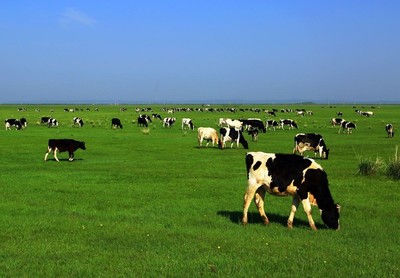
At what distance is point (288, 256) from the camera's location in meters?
10.0

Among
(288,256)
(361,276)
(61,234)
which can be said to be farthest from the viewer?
(61,234)

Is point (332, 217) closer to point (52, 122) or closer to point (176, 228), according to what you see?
point (176, 228)

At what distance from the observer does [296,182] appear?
12922mm

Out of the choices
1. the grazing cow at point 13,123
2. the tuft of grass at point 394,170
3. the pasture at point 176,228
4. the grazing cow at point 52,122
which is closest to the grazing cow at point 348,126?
the pasture at point 176,228

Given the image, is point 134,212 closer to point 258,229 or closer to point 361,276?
point 258,229

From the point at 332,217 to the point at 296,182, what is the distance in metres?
1.40

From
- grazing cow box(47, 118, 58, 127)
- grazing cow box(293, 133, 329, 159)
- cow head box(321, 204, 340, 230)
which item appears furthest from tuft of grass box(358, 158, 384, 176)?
grazing cow box(47, 118, 58, 127)

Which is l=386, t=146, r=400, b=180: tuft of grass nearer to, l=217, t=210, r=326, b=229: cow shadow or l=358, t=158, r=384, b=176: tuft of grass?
l=358, t=158, r=384, b=176: tuft of grass

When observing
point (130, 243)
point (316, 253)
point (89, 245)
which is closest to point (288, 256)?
point (316, 253)

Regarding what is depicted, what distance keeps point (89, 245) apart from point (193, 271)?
122 inches

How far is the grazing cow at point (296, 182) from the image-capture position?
1292cm

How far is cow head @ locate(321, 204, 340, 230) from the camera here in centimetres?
1287

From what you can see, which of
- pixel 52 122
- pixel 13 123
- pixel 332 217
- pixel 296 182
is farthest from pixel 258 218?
pixel 52 122

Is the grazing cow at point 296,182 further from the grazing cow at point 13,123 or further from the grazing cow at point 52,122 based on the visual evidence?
the grazing cow at point 52,122
